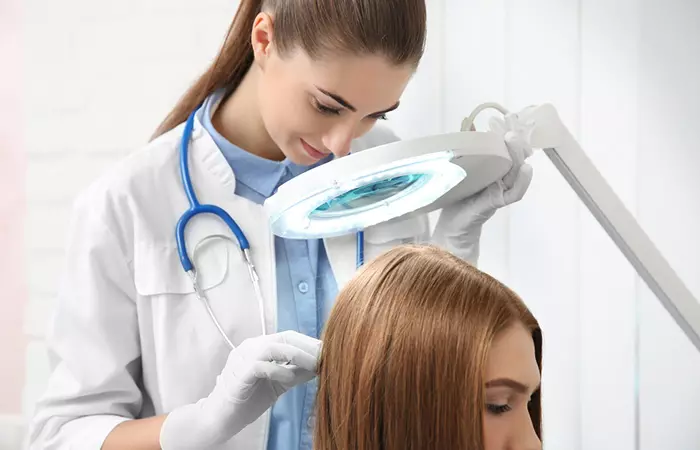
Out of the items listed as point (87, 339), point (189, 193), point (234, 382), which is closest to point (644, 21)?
point (189, 193)

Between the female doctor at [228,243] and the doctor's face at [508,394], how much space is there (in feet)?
1.09

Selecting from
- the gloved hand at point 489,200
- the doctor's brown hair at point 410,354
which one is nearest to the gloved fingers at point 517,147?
the gloved hand at point 489,200

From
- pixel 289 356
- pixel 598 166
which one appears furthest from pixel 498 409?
pixel 598 166

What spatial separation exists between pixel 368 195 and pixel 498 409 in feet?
1.14

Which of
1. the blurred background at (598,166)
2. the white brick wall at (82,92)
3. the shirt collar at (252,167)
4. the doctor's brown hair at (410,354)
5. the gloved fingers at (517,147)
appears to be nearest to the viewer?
the doctor's brown hair at (410,354)

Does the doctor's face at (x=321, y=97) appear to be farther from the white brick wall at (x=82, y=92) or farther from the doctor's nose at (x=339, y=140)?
the white brick wall at (x=82, y=92)

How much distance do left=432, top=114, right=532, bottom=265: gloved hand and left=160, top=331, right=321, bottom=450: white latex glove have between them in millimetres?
402

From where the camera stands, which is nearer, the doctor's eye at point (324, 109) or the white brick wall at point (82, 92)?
the doctor's eye at point (324, 109)

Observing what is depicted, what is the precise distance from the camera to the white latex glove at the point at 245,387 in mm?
1170

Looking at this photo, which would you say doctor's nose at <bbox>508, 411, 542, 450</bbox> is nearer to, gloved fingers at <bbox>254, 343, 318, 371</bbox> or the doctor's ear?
gloved fingers at <bbox>254, 343, 318, 371</bbox>

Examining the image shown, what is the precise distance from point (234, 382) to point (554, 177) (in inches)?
35.6

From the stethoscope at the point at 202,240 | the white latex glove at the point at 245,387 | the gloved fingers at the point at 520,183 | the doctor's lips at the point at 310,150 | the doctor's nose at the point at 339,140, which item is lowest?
the white latex glove at the point at 245,387

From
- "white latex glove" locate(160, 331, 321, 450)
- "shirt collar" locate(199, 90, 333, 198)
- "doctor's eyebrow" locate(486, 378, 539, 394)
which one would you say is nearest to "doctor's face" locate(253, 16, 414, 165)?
"shirt collar" locate(199, 90, 333, 198)

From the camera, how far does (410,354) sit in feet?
3.35
